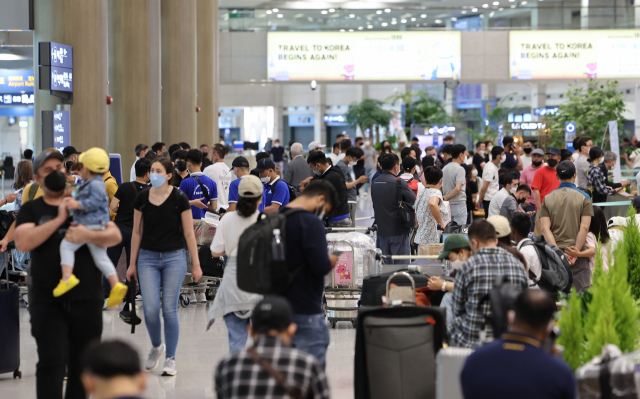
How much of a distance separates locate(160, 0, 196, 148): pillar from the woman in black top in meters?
15.2

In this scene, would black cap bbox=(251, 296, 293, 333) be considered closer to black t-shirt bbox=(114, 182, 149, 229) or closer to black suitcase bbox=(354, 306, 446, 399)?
black suitcase bbox=(354, 306, 446, 399)

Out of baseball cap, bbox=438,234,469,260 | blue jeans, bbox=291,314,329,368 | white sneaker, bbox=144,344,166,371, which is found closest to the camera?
blue jeans, bbox=291,314,329,368

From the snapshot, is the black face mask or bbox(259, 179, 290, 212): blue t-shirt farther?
bbox(259, 179, 290, 212): blue t-shirt

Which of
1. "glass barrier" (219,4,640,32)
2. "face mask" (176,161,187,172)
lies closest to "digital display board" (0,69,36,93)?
"glass barrier" (219,4,640,32)

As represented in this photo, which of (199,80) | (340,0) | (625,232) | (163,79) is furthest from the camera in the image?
(340,0)

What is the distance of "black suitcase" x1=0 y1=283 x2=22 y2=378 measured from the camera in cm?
594

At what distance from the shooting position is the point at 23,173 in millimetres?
8711

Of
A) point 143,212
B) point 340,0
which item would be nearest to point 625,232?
point 143,212

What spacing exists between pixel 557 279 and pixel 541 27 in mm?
22395

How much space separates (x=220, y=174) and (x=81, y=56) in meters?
3.96

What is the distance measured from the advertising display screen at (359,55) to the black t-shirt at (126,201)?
58.8 feet

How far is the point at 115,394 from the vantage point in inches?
96.8

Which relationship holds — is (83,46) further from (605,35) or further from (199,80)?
(605,35)

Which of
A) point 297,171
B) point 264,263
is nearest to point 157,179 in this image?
point 264,263
